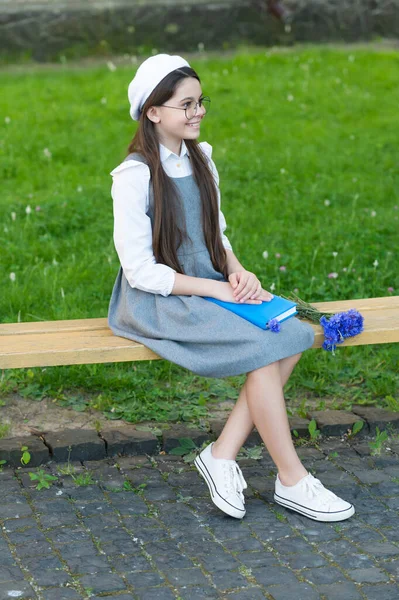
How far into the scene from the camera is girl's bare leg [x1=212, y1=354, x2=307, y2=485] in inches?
137

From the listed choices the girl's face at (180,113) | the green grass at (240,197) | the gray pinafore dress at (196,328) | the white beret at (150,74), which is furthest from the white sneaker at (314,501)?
the white beret at (150,74)

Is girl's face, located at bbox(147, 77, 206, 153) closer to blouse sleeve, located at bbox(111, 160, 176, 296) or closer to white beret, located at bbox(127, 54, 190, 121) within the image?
white beret, located at bbox(127, 54, 190, 121)

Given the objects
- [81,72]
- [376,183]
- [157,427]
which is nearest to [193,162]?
[157,427]

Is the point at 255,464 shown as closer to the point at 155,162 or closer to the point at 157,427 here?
the point at 157,427

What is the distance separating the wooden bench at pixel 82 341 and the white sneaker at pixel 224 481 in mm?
418

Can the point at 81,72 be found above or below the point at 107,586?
above

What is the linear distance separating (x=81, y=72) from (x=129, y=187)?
635 cm

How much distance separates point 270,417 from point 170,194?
2.90ft

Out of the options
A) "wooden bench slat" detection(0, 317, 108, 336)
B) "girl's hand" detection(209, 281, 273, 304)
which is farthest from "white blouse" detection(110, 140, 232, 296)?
"wooden bench slat" detection(0, 317, 108, 336)

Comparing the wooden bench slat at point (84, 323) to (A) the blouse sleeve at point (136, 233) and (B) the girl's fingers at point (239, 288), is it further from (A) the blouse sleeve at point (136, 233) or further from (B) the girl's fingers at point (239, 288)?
(B) the girl's fingers at point (239, 288)

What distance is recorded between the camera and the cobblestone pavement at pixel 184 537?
308 cm

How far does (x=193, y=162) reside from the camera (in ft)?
12.6

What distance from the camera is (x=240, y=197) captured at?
6531mm

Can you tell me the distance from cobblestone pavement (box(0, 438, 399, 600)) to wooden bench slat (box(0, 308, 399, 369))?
49 centimetres
